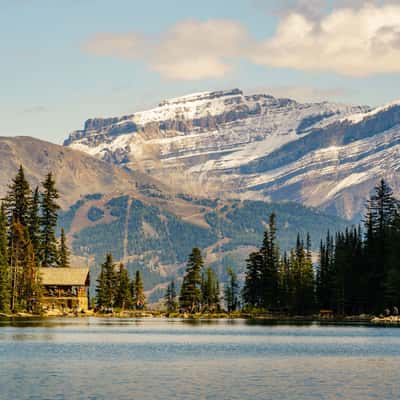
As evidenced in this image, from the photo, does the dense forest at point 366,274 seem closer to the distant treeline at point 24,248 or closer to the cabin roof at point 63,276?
the cabin roof at point 63,276

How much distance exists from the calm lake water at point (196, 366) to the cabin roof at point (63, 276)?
238ft

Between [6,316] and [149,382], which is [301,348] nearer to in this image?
[149,382]

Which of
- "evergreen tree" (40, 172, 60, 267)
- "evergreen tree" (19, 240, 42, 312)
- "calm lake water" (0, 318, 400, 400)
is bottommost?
"calm lake water" (0, 318, 400, 400)

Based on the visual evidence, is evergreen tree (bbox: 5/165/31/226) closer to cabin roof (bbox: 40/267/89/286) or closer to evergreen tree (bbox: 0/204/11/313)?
cabin roof (bbox: 40/267/89/286)

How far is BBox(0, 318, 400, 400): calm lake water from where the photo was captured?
196 feet

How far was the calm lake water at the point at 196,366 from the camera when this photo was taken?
196 feet

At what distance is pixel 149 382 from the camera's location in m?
63.6

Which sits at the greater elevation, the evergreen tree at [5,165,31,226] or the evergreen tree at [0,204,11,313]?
the evergreen tree at [5,165,31,226]

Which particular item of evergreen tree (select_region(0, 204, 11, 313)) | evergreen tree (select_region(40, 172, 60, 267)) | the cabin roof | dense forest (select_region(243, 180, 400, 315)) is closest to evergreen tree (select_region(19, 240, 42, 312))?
evergreen tree (select_region(0, 204, 11, 313))

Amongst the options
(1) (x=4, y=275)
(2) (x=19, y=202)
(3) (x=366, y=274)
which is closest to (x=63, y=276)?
(2) (x=19, y=202)

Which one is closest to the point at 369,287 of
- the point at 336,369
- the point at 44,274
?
the point at 44,274

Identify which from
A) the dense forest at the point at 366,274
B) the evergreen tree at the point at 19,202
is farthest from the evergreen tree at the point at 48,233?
the dense forest at the point at 366,274

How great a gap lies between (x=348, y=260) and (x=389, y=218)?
11.8m

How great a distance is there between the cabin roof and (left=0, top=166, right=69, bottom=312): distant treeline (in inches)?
98.9
